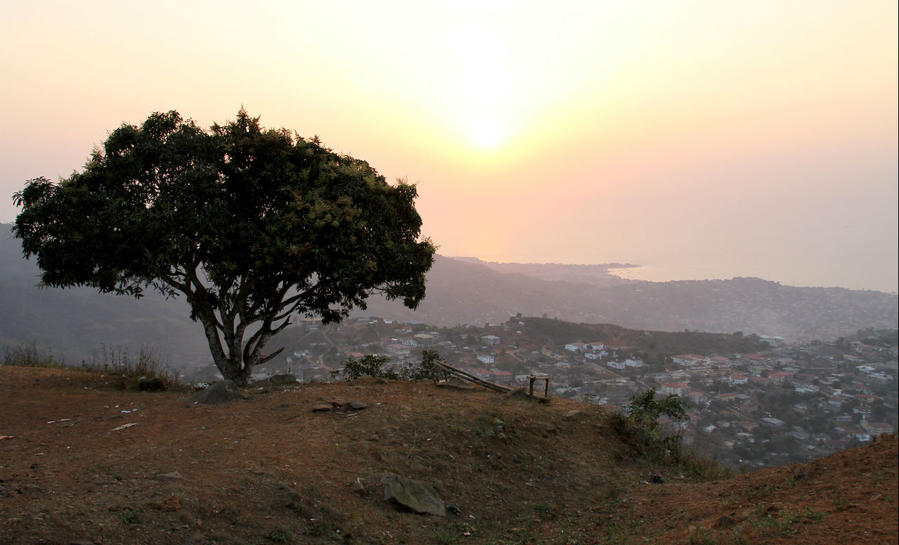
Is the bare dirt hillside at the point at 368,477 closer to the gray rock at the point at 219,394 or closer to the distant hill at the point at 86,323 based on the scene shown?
Result: the gray rock at the point at 219,394

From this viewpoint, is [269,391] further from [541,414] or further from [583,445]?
[583,445]

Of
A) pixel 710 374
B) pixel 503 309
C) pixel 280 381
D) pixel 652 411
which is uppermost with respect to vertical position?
pixel 652 411

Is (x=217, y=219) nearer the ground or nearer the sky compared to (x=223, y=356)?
nearer the sky

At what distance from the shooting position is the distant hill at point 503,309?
195 ft

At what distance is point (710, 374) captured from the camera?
35688 millimetres

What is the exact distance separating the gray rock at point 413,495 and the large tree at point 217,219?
6386mm

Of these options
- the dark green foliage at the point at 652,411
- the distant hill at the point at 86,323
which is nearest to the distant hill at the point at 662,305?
the distant hill at the point at 86,323

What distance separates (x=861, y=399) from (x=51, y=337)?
87290 millimetres

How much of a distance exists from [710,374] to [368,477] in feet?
117

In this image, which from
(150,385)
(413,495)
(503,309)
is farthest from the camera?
(503,309)

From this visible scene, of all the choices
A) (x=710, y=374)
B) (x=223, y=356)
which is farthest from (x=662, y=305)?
(x=223, y=356)

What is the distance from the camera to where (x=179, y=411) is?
10.5 metres

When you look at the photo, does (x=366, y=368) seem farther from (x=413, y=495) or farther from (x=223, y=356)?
(x=413, y=495)

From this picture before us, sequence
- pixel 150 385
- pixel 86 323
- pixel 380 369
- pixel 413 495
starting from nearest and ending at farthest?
pixel 413 495
pixel 150 385
pixel 380 369
pixel 86 323
